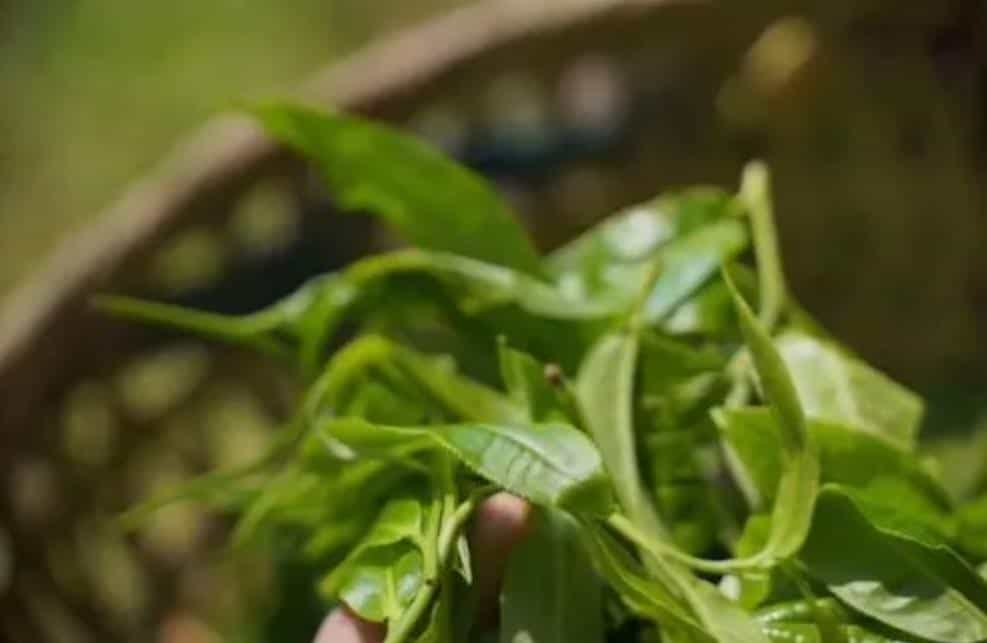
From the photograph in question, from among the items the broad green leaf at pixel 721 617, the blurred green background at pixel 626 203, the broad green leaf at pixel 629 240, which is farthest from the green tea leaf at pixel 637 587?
the blurred green background at pixel 626 203

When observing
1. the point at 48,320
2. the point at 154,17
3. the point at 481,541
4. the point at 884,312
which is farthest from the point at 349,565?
the point at 154,17

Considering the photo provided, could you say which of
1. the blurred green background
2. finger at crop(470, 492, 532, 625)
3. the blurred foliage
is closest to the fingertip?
finger at crop(470, 492, 532, 625)

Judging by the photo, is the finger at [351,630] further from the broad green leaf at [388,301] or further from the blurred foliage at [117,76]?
the blurred foliage at [117,76]

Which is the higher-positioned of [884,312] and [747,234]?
[747,234]

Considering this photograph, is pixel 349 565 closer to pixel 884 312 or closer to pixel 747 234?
pixel 747 234

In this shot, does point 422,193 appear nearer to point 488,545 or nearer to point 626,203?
point 488,545

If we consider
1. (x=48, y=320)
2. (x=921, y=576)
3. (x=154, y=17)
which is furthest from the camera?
(x=154, y=17)
